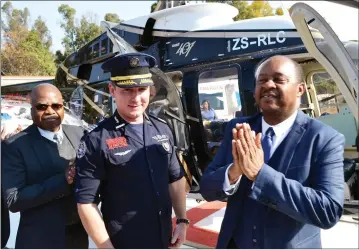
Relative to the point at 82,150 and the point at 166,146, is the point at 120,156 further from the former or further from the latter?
the point at 166,146

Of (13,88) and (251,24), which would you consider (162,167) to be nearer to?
(251,24)

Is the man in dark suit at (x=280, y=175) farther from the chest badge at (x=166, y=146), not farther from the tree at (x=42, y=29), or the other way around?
the tree at (x=42, y=29)

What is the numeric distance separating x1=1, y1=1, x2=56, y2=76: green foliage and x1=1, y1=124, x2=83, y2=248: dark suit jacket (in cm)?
346

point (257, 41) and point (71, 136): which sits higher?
point (257, 41)

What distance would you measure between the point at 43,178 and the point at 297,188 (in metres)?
1.25

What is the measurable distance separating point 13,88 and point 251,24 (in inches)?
288

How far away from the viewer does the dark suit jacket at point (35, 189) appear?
169 cm

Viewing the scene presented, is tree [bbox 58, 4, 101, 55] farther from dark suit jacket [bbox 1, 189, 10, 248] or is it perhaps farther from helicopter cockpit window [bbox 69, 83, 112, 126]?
dark suit jacket [bbox 1, 189, 10, 248]

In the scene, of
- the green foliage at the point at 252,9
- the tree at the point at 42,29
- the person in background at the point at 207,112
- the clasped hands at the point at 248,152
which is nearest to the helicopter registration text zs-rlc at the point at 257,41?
the person in background at the point at 207,112

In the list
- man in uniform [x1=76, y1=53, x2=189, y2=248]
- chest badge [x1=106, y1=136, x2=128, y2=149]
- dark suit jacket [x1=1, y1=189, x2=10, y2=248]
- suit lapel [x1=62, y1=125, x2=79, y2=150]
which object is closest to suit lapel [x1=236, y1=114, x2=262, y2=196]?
man in uniform [x1=76, y1=53, x2=189, y2=248]

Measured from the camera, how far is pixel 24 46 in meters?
7.38

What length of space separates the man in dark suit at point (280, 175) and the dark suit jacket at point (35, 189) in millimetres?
830

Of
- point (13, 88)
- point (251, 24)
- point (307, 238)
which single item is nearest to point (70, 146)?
point (307, 238)

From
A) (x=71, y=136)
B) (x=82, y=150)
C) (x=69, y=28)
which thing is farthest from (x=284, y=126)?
(x=69, y=28)
